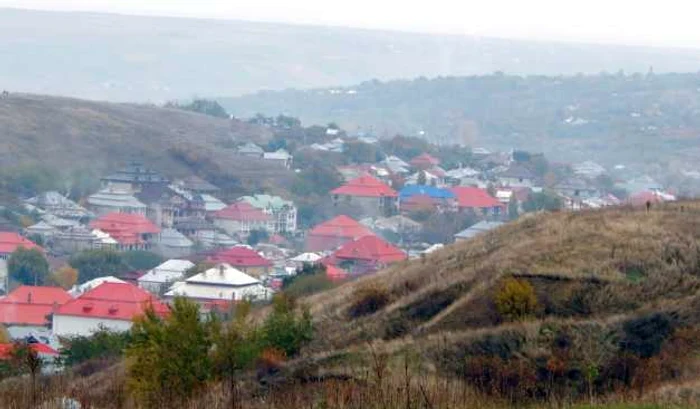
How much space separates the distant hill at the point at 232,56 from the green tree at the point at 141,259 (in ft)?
273

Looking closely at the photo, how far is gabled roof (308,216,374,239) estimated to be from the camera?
163 feet

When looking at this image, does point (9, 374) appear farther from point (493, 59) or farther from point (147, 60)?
point (493, 59)

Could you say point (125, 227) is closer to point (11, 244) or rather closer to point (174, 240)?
point (174, 240)

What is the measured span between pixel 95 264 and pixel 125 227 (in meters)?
7.61

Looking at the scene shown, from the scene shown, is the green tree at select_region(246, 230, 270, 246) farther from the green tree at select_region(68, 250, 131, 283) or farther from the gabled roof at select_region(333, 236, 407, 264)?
the gabled roof at select_region(333, 236, 407, 264)

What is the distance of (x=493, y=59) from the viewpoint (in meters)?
169

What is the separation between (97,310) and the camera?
101ft

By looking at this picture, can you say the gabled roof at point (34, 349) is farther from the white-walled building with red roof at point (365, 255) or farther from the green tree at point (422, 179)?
the green tree at point (422, 179)

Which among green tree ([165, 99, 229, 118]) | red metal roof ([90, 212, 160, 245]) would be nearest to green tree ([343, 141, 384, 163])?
green tree ([165, 99, 229, 118])

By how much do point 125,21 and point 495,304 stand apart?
525 ft

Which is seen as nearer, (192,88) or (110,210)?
(110,210)

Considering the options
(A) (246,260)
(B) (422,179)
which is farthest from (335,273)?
(B) (422,179)

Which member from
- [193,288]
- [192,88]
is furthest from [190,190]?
[192,88]

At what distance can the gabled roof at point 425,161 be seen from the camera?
232ft
